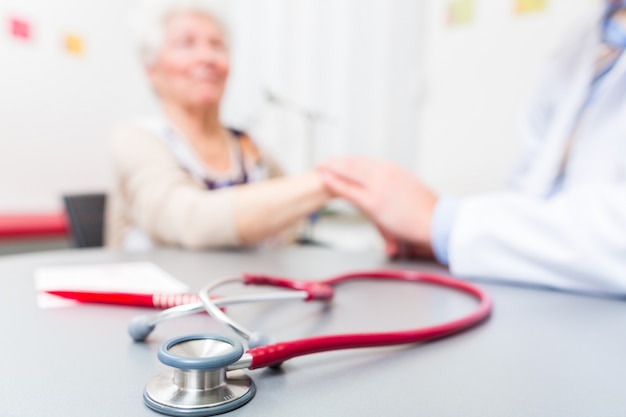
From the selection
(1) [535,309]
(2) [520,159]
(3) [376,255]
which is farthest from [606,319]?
(2) [520,159]

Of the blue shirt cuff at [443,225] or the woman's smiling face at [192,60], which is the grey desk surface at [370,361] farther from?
the woman's smiling face at [192,60]

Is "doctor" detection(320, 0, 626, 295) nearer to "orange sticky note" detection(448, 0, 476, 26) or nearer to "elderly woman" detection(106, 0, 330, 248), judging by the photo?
"elderly woman" detection(106, 0, 330, 248)

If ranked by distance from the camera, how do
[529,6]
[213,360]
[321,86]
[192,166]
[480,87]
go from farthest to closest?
[321,86] → [480,87] → [529,6] → [192,166] → [213,360]

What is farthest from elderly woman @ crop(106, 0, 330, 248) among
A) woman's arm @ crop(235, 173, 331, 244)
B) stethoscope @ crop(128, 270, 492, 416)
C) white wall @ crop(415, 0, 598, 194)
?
white wall @ crop(415, 0, 598, 194)

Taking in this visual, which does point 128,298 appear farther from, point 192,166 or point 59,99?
point 59,99

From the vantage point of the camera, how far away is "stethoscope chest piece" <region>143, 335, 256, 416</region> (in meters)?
0.26

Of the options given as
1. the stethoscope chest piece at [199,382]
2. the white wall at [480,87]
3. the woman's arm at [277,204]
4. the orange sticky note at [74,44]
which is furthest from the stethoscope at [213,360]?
the orange sticky note at [74,44]

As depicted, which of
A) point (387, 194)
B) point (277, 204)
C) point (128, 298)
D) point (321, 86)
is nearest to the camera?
point (128, 298)

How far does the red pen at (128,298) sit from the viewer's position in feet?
1.50

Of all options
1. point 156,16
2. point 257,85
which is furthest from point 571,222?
point 257,85

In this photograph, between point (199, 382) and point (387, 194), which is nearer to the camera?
point (199, 382)

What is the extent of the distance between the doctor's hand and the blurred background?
35.6 inches

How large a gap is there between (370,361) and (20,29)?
2048 millimetres

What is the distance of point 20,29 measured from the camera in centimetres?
189
